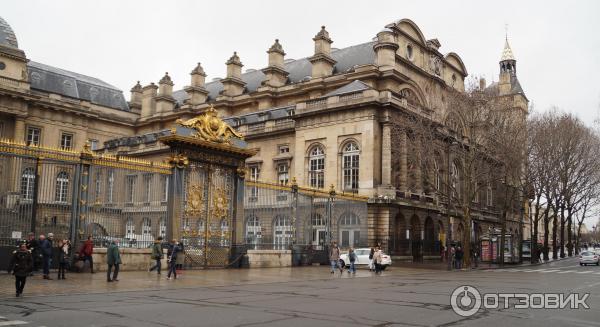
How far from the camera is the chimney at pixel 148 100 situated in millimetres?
70062

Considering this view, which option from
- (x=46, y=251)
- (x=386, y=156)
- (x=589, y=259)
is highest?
(x=386, y=156)

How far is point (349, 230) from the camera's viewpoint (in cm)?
3600

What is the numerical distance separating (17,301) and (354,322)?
7300mm

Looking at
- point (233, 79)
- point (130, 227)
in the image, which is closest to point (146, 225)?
point (130, 227)

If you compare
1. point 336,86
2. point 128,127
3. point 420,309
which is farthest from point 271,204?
point 128,127

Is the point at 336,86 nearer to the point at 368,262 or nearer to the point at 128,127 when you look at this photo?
the point at 368,262

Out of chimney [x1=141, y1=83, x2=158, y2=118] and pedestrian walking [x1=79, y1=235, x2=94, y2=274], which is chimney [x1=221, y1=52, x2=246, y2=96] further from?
pedestrian walking [x1=79, y1=235, x2=94, y2=274]

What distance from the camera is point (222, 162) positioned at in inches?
957

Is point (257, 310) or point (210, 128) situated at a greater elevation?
point (210, 128)

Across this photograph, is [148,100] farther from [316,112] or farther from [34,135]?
[316,112]

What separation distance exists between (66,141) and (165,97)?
13151 mm

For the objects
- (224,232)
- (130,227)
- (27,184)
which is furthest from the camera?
(224,232)

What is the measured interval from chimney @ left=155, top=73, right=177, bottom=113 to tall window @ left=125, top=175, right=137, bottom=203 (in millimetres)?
46586

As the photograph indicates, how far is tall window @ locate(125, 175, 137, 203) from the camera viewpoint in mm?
20922
